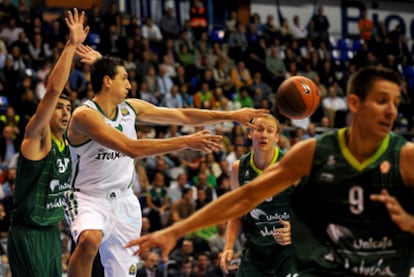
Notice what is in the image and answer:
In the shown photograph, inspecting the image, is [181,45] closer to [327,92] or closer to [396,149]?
[327,92]

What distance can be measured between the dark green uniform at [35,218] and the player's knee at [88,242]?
38 cm

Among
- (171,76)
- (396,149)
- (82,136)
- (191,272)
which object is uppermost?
(396,149)

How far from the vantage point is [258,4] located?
79.3 feet

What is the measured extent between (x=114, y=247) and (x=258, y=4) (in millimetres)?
18095

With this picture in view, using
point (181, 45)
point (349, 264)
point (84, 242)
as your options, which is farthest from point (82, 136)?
point (181, 45)

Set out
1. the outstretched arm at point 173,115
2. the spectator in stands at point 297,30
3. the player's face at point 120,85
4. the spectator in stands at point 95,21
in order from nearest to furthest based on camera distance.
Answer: the player's face at point 120,85 → the outstretched arm at point 173,115 → the spectator in stands at point 95,21 → the spectator in stands at point 297,30

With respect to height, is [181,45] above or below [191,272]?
above

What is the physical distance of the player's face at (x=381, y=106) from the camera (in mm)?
4090

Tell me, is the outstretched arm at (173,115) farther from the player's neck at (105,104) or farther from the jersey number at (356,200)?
the jersey number at (356,200)

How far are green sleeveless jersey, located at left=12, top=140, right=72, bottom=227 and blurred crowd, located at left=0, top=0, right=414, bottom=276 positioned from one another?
3739mm

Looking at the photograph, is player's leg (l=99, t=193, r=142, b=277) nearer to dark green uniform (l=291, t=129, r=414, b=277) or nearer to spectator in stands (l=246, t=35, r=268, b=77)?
dark green uniform (l=291, t=129, r=414, b=277)

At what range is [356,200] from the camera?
4.15 metres

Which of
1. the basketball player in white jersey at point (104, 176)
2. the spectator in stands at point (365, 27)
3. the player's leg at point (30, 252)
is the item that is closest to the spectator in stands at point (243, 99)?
the spectator in stands at point (365, 27)

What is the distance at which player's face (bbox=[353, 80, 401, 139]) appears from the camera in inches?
161
